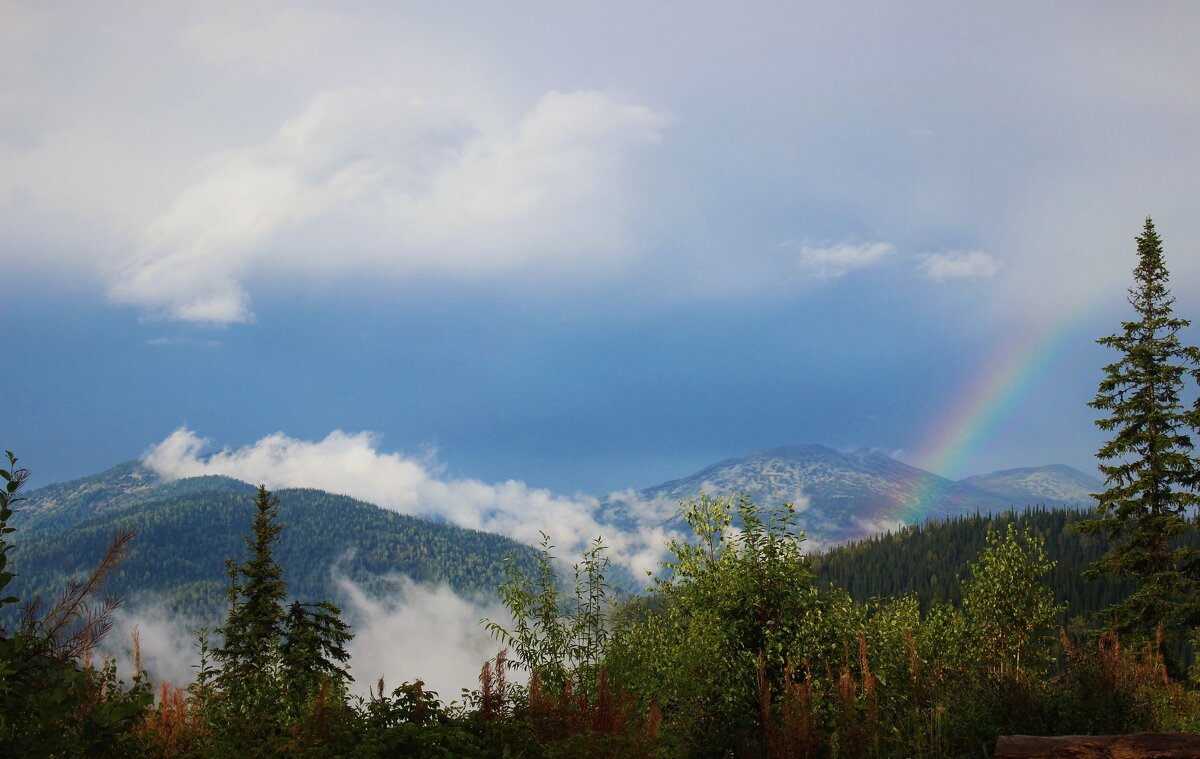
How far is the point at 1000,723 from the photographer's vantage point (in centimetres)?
977

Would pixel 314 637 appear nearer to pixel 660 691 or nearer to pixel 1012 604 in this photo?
pixel 1012 604

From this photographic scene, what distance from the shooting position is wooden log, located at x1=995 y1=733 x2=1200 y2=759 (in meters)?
6.68

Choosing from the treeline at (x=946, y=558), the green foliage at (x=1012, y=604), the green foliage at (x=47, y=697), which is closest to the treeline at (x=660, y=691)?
the green foliage at (x=47, y=697)

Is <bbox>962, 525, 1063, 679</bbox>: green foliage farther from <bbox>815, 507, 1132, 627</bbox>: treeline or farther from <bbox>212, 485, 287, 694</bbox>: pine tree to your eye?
<bbox>815, 507, 1132, 627</bbox>: treeline

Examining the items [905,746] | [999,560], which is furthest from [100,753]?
[999,560]

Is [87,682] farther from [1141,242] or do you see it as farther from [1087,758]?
[1141,242]

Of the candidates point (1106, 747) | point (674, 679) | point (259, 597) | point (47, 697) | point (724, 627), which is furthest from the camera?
point (259, 597)

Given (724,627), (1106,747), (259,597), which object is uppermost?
(259,597)

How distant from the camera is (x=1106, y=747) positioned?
6695 mm

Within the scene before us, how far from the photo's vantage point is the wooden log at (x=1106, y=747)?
668cm

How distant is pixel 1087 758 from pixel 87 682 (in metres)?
7.19

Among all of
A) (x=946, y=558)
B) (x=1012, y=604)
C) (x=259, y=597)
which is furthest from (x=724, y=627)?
(x=946, y=558)

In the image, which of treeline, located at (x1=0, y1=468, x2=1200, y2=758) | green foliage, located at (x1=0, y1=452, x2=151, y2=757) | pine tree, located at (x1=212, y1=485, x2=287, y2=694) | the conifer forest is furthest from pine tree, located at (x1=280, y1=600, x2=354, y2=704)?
green foliage, located at (x1=0, y1=452, x2=151, y2=757)

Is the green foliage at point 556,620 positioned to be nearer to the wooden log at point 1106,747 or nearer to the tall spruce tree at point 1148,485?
the wooden log at point 1106,747
